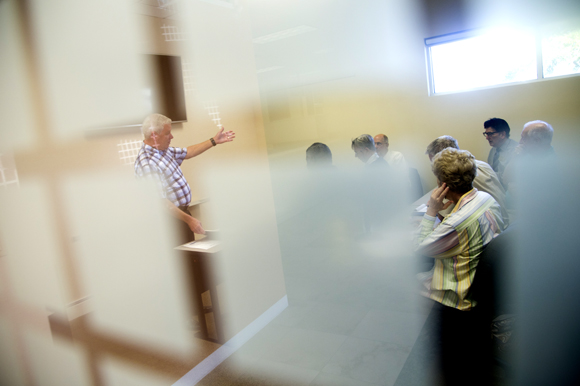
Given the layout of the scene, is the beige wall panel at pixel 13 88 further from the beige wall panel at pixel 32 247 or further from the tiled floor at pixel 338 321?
the tiled floor at pixel 338 321

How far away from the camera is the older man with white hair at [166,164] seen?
6.43 ft

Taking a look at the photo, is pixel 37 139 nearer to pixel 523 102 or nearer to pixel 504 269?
pixel 504 269

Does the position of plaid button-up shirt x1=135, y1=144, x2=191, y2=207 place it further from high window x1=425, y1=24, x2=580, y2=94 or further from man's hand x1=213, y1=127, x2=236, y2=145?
high window x1=425, y1=24, x2=580, y2=94

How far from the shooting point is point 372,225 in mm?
3850

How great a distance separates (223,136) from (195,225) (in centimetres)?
60

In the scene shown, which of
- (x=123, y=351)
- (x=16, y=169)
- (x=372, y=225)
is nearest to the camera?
(x=16, y=169)

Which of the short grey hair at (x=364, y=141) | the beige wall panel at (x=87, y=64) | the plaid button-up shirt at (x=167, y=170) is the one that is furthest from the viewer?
the short grey hair at (x=364, y=141)

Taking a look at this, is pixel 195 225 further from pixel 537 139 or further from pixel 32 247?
pixel 537 139

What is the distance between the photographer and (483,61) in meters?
3.04

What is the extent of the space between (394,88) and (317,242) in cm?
180

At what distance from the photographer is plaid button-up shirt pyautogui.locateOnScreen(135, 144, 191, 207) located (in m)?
1.95

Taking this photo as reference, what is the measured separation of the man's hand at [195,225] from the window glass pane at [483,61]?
2.25m

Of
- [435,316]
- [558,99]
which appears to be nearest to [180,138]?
[435,316]

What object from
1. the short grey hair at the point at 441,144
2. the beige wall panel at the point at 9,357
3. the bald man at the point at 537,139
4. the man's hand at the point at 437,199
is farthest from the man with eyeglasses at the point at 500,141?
the beige wall panel at the point at 9,357
